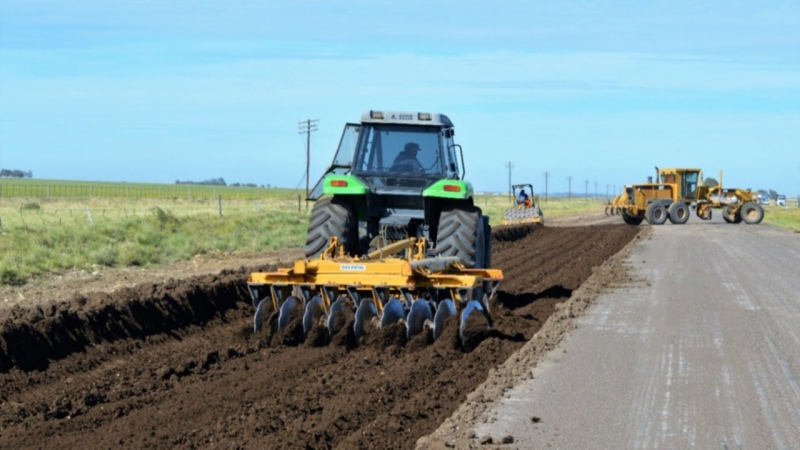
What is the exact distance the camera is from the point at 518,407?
767 centimetres

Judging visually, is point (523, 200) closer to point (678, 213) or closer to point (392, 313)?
point (678, 213)

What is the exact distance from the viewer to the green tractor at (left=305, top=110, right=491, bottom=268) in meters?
11.5

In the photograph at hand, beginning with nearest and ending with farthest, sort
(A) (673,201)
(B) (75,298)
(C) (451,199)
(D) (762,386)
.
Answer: (D) (762,386)
(B) (75,298)
(C) (451,199)
(A) (673,201)

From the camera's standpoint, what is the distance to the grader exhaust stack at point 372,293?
1000 centimetres

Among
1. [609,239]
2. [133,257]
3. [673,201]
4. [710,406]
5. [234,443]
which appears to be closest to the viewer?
[234,443]

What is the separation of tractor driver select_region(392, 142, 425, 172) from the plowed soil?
6.77ft

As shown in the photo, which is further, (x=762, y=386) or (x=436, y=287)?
(x=436, y=287)

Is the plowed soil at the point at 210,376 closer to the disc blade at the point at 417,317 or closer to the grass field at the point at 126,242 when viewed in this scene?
the disc blade at the point at 417,317

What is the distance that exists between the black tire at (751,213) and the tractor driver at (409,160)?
3757cm

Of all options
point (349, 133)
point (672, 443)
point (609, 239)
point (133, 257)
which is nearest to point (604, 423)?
point (672, 443)

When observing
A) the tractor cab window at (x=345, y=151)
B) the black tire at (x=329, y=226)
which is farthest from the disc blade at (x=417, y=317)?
the tractor cab window at (x=345, y=151)

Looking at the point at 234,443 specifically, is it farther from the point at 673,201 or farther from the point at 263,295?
the point at 673,201

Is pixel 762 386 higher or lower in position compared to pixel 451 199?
lower

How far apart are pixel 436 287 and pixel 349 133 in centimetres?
300
